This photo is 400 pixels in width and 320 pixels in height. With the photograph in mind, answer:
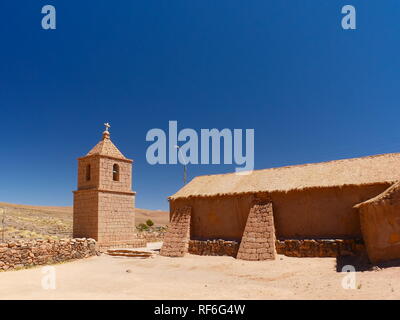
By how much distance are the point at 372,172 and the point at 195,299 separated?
955 centimetres

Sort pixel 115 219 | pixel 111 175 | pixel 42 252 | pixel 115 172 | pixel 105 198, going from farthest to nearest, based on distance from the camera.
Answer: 1. pixel 115 172
2. pixel 111 175
3. pixel 115 219
4. pixel 105 198
5. pixel 42 252

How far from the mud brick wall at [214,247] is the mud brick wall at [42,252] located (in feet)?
17.2

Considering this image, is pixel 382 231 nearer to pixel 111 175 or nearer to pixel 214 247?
pixel 214 247

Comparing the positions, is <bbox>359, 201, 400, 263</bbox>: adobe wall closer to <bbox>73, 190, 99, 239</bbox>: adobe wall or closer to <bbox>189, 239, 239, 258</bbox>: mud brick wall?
<bbox>189, 239, 239, 258</bbox>: mud brick wall

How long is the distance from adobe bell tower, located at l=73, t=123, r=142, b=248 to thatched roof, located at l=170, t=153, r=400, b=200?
139 inches

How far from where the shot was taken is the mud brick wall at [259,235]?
49.1ft

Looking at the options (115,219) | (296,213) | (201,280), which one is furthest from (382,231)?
Answer: (115,219)

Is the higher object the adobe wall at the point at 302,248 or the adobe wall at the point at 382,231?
the adobe wall at the point at 382,231

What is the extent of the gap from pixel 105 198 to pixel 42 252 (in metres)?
4.70

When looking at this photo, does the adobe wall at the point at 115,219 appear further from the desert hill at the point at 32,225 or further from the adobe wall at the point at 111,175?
the desert hill at the point at 32,225

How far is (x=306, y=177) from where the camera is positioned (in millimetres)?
16016

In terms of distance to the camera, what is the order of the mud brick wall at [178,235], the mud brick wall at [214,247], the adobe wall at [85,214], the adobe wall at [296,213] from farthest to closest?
the adobe wall at [85,214] → the mud brick wall at [178,235] → the mud brick wall at [214,247] → the adobe wall at [296,213]

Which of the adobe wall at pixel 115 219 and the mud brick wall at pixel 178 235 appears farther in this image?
the adobe wall at pixel 115 219

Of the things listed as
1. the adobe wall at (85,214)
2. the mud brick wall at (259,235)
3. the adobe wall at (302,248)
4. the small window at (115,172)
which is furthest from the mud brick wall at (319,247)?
the small window at (115,172)
